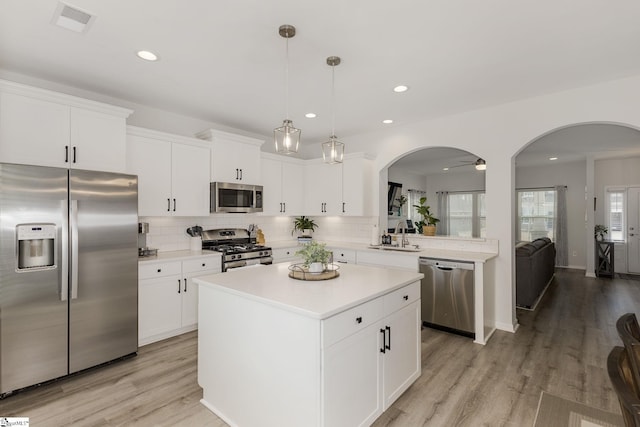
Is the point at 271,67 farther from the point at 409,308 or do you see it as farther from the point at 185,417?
the point at 185,417

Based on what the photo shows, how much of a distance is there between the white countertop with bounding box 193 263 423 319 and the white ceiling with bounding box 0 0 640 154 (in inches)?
71.1

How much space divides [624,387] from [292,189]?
4632 millimetres

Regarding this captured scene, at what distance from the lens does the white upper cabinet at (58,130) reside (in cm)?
257

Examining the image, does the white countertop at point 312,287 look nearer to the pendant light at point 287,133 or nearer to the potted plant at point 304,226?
the pendant light at point 287,133

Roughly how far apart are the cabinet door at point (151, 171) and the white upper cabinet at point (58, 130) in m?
0.25

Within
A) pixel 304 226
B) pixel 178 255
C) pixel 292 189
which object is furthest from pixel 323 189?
pixel 178 255

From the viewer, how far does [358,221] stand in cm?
523

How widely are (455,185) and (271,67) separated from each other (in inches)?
313

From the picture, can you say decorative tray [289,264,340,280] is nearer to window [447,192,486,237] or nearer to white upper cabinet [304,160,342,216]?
white upper cabinet [304,160,342,216]

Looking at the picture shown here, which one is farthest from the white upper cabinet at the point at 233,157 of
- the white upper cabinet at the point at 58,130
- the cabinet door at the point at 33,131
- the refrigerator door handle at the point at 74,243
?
the refrigerator door handle at the point at 74,243

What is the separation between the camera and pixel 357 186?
15.8ft

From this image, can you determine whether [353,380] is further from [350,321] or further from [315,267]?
[315,267]

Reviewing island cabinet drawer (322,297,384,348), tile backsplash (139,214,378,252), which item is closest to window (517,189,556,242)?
tile backsplash (139,214,378,252)

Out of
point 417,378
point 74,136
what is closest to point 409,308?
point 417,378
